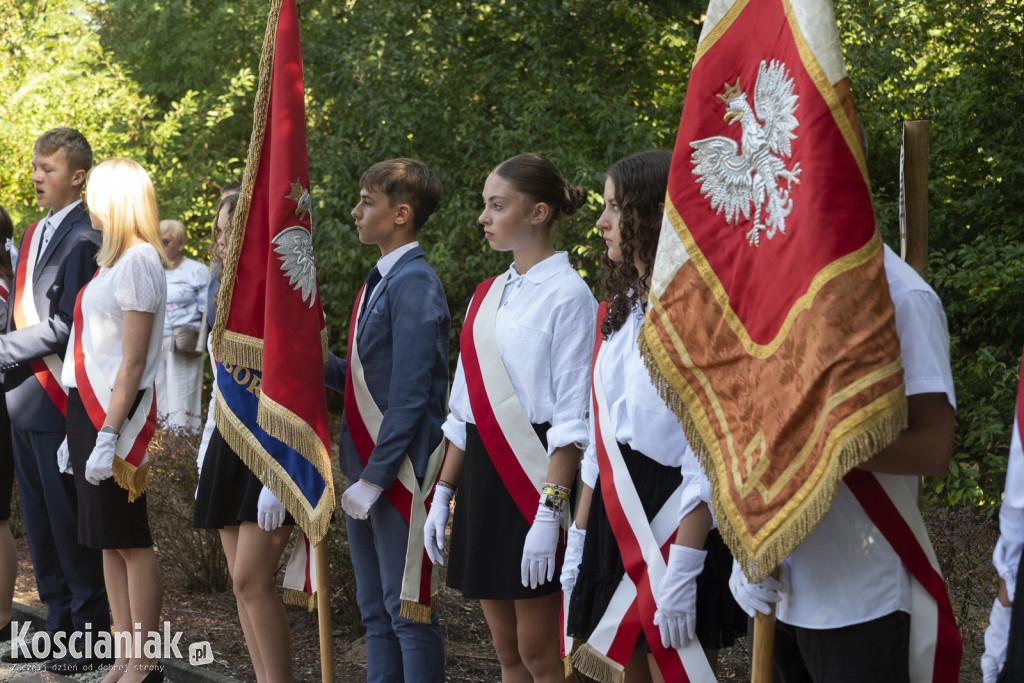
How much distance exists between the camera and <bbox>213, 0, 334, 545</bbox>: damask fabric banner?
3617mm

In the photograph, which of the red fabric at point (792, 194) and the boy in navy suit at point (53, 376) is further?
the boy in navy suit at point (53, 376)

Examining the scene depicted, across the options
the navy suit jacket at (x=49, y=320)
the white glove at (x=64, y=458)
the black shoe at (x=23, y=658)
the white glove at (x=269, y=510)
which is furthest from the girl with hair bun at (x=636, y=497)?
the black shoe at (x=23, y=658)

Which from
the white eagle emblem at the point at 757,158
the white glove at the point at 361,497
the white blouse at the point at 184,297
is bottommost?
the white glove at the point at 361,497

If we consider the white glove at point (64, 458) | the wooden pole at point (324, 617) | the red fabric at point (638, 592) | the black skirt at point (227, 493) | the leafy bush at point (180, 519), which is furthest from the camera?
the leafy bush at point (180, 519)

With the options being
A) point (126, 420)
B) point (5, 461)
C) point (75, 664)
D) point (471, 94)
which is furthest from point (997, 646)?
point (471, 94)

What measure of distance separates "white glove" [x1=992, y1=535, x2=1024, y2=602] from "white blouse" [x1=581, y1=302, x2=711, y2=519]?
0.65m

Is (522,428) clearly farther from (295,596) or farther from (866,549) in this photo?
(866,549)

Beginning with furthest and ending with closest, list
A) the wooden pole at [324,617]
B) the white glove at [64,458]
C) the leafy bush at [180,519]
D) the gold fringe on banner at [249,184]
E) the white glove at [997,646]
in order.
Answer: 1. the leafy bush at [180,519]
2. the white glove at [64,458]
3. the gold fringe on banner at [249,184]
4. the wooden pole at [324,617]
5. the white glove at [997,646]

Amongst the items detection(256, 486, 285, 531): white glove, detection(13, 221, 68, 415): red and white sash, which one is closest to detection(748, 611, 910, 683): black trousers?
detection(256, 486, 285, 531): white glove

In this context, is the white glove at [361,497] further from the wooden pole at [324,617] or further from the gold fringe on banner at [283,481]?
the wooden pole at [324,617]

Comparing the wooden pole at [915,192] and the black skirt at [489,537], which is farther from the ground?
the wooden pole at [915,192]

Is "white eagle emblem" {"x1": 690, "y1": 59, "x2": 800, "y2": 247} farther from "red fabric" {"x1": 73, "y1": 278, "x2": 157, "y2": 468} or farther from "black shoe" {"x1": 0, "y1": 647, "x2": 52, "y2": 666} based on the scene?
"black shoe" {"x1": 0, "y1": 647, "x2": 52, "y2": 666}

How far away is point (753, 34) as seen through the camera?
2203mm

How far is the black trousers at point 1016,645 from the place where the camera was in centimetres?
213
